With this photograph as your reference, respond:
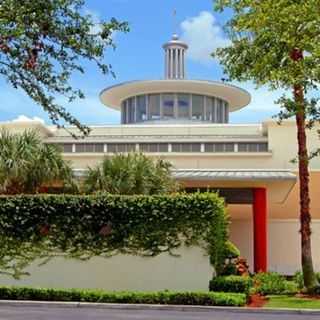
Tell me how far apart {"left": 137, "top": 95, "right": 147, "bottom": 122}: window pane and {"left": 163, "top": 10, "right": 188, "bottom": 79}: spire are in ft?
8.46

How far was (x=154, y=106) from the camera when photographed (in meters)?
51.3

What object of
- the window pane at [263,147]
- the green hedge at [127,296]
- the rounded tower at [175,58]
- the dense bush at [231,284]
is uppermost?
the rounded tower at [175,58]

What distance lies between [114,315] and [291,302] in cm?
574

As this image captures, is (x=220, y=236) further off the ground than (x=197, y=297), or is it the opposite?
(x=220, y=236)

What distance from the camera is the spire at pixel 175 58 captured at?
5297 centimetres

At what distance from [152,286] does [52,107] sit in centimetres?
1435

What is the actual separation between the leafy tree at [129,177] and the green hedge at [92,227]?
5.44 m

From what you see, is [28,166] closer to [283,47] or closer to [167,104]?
[283,47]

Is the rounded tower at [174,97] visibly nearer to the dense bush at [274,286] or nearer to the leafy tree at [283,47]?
the dense bush at [274,286]

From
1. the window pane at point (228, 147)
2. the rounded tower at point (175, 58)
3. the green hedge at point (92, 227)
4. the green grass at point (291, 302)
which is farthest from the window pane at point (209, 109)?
the green grass at point (291, 302)

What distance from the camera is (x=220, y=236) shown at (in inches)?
898

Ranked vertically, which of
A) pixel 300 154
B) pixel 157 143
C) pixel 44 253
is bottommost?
pixel 44 253

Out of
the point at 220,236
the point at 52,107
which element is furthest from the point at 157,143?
the point at 52,107

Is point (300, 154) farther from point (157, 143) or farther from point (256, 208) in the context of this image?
point (157, 143)
